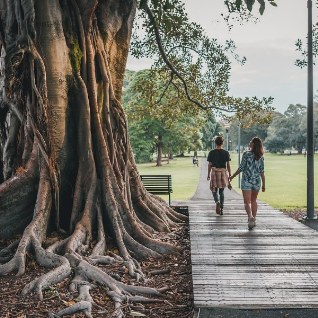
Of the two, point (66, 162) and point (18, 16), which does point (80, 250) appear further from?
point (18, 16)

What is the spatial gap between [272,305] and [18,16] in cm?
590

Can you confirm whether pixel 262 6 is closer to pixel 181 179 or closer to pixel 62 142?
pixel 62 142

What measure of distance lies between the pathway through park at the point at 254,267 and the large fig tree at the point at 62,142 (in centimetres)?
95

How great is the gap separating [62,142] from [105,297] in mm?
3296

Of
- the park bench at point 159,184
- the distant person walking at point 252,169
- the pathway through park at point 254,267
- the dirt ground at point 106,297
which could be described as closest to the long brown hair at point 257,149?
the distant person walking at point 252,169

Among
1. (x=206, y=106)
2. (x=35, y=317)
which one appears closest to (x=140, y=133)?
(x=206, y=106)

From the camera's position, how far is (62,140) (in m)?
8.54

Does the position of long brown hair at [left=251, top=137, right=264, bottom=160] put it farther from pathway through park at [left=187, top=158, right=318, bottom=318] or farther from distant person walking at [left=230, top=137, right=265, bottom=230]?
pathway through park at [left=187, top=158, right=318, bottom=318]

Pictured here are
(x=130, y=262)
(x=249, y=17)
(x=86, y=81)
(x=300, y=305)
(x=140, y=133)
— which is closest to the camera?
(x=300, y=305)

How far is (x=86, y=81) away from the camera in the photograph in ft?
29.7

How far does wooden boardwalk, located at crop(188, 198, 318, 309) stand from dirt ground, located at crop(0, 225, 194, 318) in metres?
0.30

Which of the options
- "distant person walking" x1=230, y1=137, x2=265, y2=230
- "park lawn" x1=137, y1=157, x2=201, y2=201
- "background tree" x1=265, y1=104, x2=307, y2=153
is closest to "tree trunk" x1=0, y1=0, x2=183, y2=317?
"distant person walking" x1=230, y1=137, x2=265, y2=230

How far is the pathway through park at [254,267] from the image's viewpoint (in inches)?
209

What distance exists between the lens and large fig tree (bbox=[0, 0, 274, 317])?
26.0 ft
